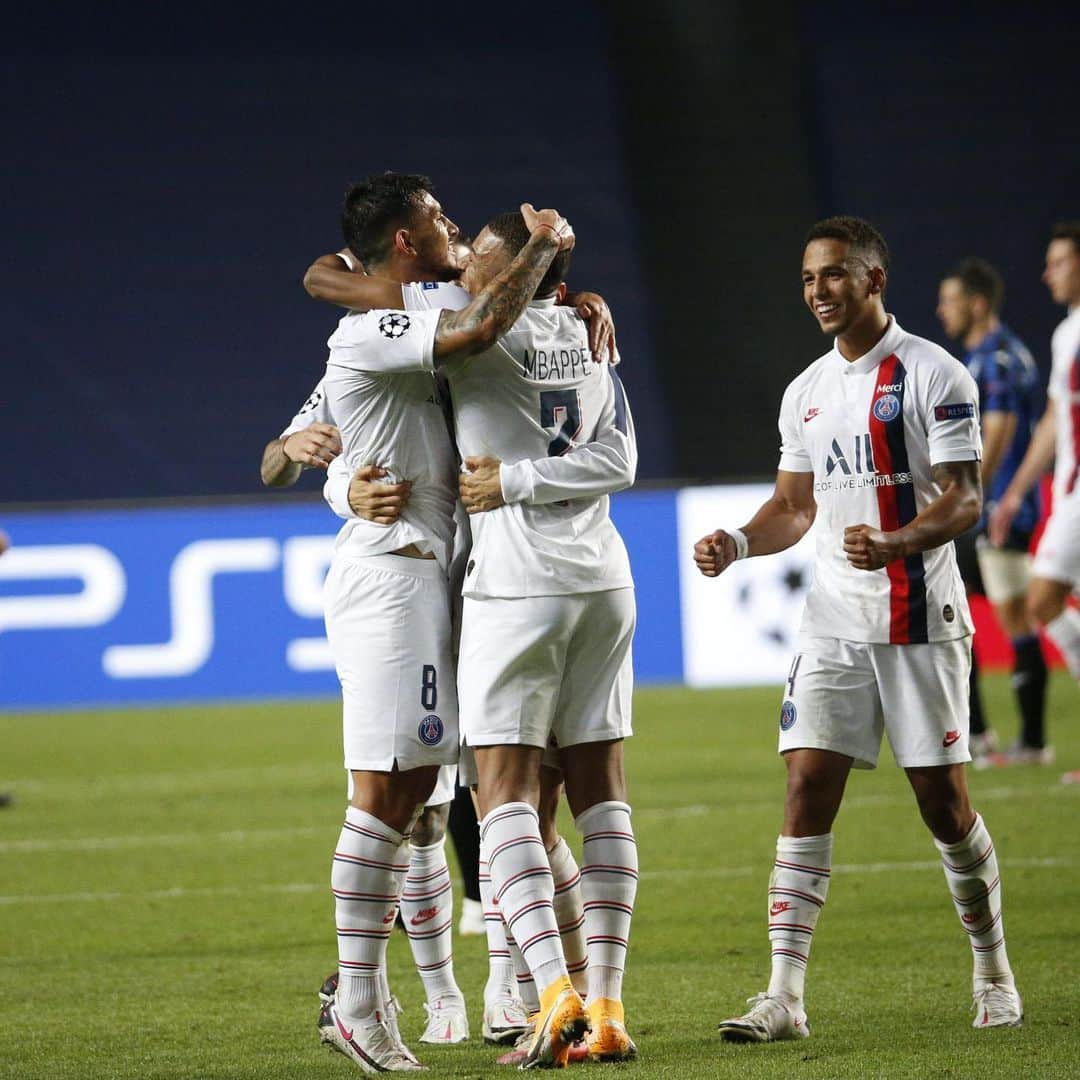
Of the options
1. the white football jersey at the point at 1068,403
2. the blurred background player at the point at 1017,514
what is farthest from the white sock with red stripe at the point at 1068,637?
the white football jersey at the point at 1068,403

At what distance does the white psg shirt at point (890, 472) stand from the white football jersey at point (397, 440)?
35.0 inches

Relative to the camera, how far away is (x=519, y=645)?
160 inches

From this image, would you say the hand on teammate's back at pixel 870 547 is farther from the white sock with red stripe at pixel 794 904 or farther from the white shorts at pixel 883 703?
the white sock with red stripe at pixel 794 904

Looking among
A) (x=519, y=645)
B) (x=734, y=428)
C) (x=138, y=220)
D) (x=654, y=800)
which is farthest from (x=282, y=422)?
(x=519, y=645)

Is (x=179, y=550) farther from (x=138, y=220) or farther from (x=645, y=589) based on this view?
(x=138, y=220)

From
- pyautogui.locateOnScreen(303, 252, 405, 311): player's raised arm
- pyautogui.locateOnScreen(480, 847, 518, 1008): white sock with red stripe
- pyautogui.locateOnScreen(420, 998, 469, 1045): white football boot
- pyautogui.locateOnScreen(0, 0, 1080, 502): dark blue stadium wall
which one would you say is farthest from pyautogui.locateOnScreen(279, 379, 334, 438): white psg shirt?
pyautogui.locateOnScreen(0, 0, 1080, 502): dark blue stadium wall

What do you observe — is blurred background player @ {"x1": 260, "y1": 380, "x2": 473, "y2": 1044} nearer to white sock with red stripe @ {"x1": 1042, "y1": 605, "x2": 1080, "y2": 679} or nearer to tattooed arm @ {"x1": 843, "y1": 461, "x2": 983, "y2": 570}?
tattooed arm @ {"x1": 843, "y1": 461, "x2": 983, "y2": 570}

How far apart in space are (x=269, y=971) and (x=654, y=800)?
11.0 feet

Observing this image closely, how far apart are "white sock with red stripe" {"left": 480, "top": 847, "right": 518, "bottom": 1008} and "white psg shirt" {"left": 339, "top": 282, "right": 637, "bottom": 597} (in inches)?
29.4

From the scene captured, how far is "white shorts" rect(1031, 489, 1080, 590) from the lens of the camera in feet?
23.6

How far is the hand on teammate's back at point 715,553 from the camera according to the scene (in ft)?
14.7

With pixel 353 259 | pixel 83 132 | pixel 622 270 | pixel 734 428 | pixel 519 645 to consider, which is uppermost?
pixel 83 132

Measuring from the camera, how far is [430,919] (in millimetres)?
4559

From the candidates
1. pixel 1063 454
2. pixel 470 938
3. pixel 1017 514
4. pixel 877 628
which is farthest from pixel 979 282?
pixel 877 628
